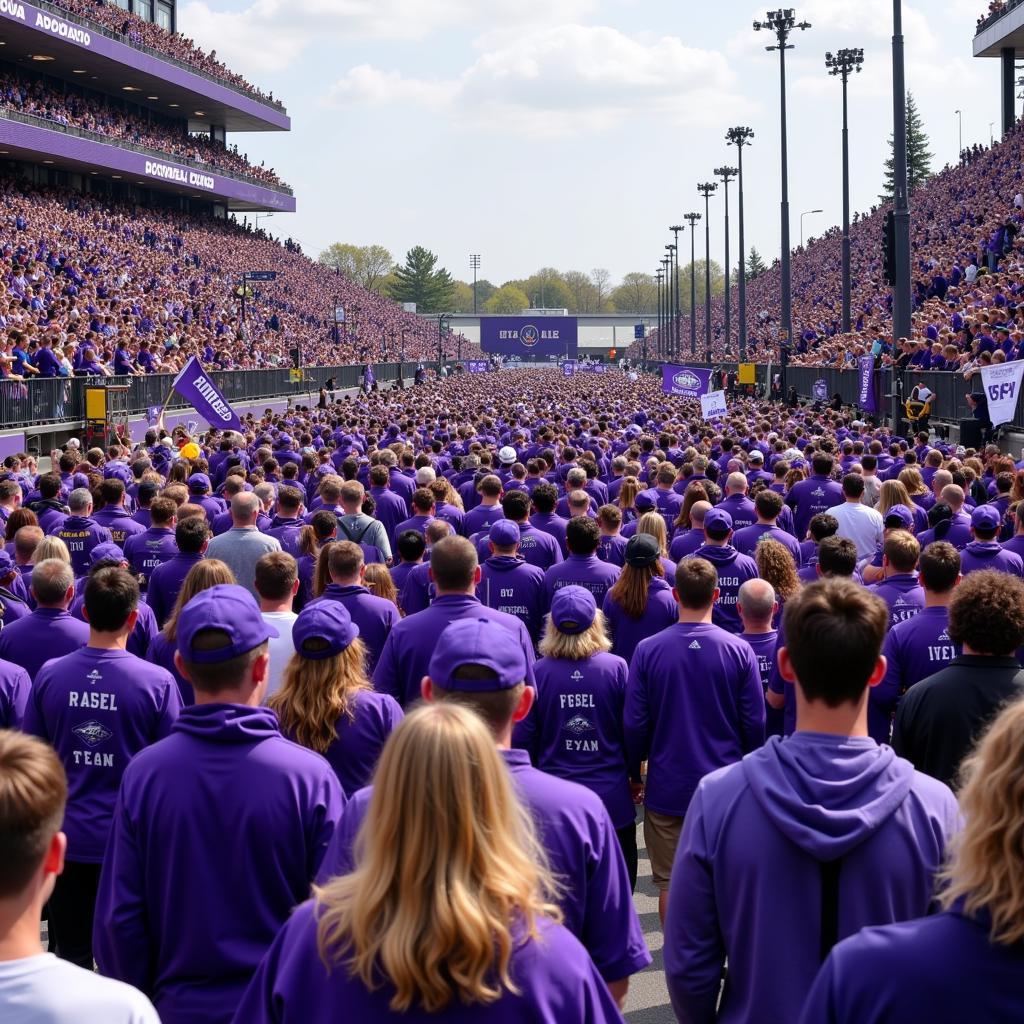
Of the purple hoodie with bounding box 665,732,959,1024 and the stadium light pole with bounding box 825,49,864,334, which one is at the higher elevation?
the stadium light pole with bounding box 825,49,864,334

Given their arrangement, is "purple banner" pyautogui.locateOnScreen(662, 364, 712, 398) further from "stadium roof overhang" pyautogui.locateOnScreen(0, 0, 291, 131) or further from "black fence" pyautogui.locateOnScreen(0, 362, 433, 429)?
"stadium roof overhang" pyautogui.locateOnScreen(0, 0, 291, 131)

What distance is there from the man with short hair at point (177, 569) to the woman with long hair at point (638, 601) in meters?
2.72

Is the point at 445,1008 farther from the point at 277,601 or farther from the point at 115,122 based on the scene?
the point at 115,122

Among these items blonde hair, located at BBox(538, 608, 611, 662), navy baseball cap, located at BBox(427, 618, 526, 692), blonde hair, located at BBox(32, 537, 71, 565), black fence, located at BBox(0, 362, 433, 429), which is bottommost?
blonde hair, located at BBox(538, 608, 611, 662)

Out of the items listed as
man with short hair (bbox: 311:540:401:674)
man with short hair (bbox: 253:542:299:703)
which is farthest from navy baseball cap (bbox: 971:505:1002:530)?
man with short hair (bbox: 253:542:299:703)

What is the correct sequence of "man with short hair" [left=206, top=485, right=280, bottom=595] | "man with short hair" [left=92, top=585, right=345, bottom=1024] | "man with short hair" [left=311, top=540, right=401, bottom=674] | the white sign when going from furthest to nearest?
the white sign, "man with short hair" [left=206, top=485, right=280, bottom=595], "man with short hair" [left=311, top=540, right=401, bottom=674], "man with short hair" [left=92, top=585, right=345, bottom=1024]

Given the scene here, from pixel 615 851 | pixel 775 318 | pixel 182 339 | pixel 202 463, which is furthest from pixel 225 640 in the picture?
pixel 775 318

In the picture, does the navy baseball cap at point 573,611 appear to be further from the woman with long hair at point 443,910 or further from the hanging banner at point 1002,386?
the hanging banner at point 1002,386

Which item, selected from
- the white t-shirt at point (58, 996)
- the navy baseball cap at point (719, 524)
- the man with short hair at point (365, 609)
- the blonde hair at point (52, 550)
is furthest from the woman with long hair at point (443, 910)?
the navy baseball cap at point (719, 524)

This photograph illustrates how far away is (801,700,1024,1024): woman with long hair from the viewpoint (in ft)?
8.33

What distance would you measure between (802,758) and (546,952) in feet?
3.10

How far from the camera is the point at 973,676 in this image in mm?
5098

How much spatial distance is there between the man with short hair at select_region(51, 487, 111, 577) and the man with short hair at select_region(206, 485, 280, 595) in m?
1.70

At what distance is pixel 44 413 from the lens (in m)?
27.7
